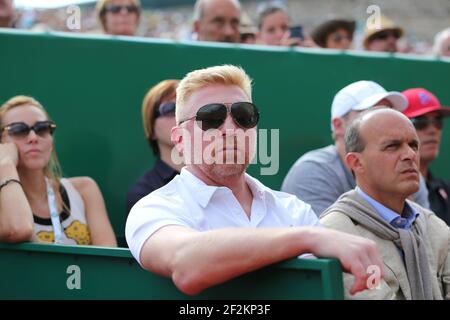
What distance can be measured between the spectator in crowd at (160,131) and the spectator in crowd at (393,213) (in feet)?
4.95

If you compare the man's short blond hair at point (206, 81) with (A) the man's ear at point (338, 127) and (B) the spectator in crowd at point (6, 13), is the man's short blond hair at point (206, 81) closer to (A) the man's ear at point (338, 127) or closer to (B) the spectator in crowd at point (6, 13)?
(A) the man's ear at point (338, 127)

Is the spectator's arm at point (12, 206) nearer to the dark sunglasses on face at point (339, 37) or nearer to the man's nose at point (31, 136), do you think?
the man's nose at point (31, 136)

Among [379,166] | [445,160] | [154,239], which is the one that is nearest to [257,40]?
[445,160]

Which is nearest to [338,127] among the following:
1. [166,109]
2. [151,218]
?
[166,109]

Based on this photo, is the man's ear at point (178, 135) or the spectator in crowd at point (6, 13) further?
the spectator in crowd at point (6, 13)

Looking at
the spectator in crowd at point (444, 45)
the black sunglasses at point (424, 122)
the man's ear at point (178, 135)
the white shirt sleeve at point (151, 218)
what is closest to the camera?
the white shirt sleeve at point (151, 218)

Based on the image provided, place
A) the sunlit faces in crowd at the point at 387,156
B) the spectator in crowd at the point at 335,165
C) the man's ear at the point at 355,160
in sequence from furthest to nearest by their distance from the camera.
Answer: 1. the spectator in crowd at the point at 335,165
2. the man's ear at the point at 355,160
3. the sunlit faces in crowd at the point at 387,156

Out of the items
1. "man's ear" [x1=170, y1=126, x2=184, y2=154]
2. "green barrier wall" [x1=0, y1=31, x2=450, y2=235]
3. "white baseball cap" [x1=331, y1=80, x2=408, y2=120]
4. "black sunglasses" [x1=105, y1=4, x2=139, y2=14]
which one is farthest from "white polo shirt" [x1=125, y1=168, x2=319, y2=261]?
"black sunglasses" [x1=105, y1=4, x2=139, y2=14]

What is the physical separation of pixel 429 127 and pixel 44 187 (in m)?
2.52

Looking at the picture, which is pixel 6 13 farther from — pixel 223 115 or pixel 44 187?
pixel 223 115

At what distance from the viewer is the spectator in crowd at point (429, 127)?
604cm

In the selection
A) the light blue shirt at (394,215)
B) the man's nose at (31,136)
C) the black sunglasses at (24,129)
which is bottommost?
the light blue shirt at (394,215)

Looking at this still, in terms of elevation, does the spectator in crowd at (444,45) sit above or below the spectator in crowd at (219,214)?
above

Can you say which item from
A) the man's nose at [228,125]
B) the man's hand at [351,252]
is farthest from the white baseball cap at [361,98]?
the man's hand at [351,252]
